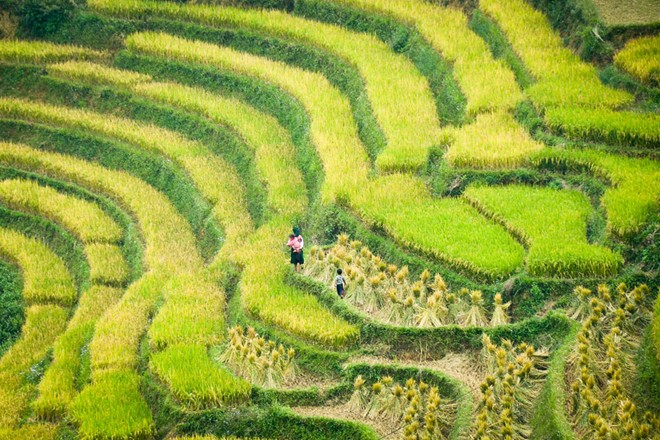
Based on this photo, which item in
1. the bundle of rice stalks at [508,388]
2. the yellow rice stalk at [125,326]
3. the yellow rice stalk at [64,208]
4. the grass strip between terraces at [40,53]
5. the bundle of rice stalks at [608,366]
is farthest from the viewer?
the grass strip between terraces at [40,53]

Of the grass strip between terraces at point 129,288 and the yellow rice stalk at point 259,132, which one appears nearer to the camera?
the grass strip between terraces at point 129,288

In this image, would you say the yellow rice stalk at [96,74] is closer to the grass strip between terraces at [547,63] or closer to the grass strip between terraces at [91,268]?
the grass strip between terraces at [91,268]

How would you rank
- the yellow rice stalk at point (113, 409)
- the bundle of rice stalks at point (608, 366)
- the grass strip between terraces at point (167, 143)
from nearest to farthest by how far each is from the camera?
the bundle of rice stalks at point (608, 366) → the yellow rice stalk at point (113, 409) → the grass strip between terraces at point (167, 143)

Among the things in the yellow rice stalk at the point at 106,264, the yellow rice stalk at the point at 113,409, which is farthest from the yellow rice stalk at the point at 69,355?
the yellow rice stalk at the point at 113,409

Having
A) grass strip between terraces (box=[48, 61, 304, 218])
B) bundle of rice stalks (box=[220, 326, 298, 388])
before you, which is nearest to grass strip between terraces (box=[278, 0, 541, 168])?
grass strip between terraces (box=[48, 61, 304, 218])

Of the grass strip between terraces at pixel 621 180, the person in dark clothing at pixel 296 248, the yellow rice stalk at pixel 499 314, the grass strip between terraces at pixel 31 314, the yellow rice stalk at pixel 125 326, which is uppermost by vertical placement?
the grass strip between terraces at pixel 621 180

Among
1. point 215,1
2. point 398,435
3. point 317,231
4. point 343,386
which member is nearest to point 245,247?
point 317,231

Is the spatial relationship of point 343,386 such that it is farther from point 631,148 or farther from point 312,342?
point 631,148

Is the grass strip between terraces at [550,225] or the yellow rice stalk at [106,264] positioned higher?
the grass strip between terraces at [550,225]
